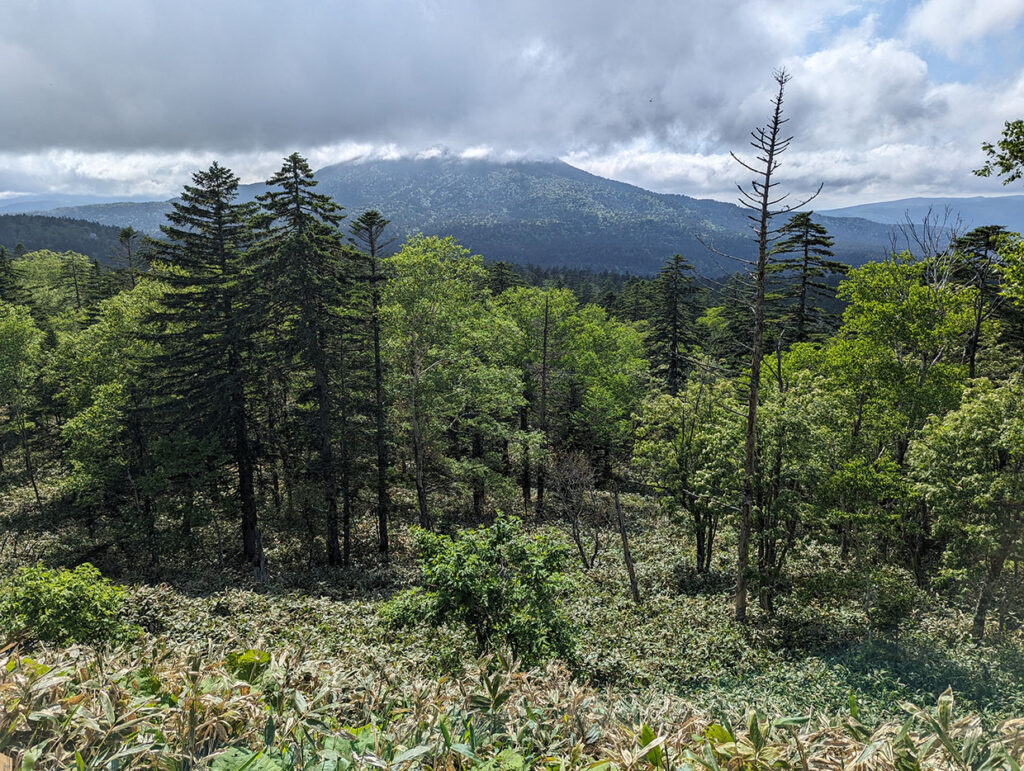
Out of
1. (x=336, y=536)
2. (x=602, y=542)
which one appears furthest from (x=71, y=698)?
(x=602, y=542)

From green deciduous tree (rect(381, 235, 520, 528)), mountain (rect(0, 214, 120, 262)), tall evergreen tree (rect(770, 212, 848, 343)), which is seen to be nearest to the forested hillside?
green deciduous tree (rect(381, 235, 520, 528))

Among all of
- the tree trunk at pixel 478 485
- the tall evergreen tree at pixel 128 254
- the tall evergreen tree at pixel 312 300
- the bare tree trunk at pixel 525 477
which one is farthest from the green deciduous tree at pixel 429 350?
the tall evergreen tree at pixel 128 254

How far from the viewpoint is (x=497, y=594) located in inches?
324

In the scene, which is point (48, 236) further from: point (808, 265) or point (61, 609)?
point (808, 265)

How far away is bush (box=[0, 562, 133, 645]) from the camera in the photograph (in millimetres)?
7855

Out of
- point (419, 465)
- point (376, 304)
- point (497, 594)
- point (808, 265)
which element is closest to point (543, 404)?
point (419, 465)

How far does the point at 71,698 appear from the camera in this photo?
94.3 inches

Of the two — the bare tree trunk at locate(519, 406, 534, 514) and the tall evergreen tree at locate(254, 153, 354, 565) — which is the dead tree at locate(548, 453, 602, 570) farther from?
the tall evergreen tree at locate(254, 153, 354, 565)

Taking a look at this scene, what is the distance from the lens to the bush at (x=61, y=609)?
7.86 metres

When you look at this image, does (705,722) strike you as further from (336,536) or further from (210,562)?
(210,562)

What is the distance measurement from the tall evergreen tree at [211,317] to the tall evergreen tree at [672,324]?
87.0ft

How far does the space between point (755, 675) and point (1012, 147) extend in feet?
38.0

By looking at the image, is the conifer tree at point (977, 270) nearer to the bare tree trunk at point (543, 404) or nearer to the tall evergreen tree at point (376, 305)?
the bare tree trunk at point (543, 404)

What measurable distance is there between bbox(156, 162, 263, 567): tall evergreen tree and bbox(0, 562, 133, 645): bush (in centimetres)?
1107
